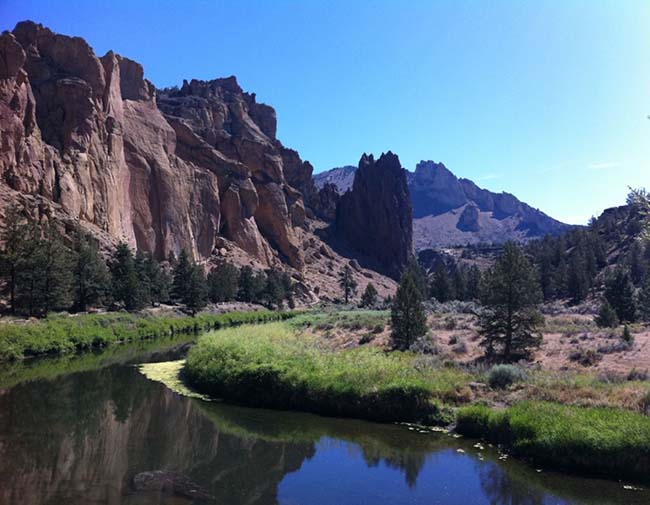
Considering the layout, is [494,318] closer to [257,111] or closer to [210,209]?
[210,209]

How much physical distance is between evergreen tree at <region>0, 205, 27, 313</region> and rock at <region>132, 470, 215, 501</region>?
1580 inches

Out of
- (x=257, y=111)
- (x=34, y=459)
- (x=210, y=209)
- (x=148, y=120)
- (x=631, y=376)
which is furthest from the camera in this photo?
(x=257, y=111)

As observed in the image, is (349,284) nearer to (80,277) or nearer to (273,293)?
(273,293)

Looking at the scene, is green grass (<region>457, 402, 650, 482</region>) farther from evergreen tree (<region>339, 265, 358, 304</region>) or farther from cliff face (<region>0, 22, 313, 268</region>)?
evergreen tree (<region>339, 265, 358, 304</region>)

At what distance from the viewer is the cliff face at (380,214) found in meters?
163

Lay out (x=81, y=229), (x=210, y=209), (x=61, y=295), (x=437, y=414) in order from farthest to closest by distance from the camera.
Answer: (x=210, y=209) → (x=81, y=229) → (x=61, y=295) → (x=437, y=414)

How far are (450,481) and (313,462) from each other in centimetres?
408

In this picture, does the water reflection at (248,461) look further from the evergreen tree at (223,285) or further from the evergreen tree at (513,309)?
the evergreen tree at (223,285)

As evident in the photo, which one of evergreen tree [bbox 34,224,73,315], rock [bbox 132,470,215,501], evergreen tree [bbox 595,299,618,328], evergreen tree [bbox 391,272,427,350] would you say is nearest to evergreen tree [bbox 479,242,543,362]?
evergreen tree [bbox 391,272,427,350]

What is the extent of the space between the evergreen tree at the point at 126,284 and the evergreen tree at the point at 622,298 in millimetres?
49538

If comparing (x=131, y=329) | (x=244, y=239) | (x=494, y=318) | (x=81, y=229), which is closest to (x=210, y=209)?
(x=244, y=239)

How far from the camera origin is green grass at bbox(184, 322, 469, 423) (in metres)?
19.3

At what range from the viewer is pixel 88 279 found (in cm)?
5538

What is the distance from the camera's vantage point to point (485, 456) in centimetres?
1555
